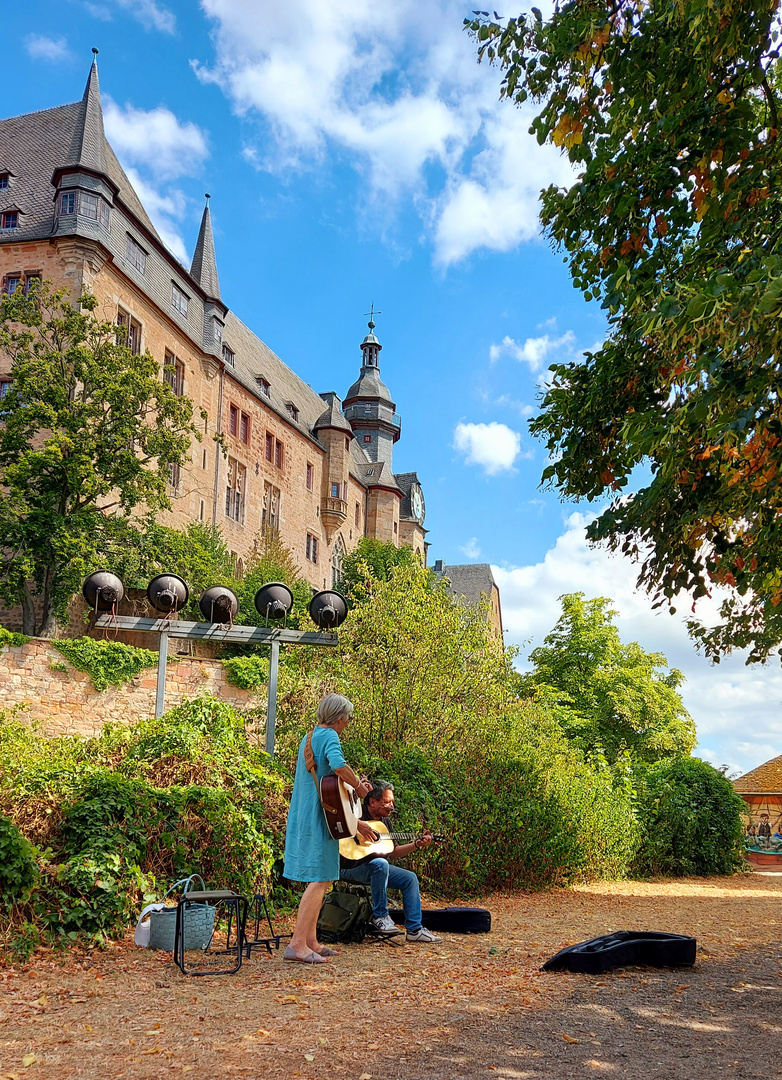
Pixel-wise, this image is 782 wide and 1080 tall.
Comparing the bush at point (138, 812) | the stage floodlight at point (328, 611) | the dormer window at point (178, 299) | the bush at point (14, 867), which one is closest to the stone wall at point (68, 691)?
the stage floodlight at point (328, 611)

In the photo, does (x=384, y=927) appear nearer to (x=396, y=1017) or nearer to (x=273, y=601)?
(x=396, y=1017)

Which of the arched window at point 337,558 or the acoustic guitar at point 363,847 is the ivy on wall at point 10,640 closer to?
the acoustic guitar at point 363,847

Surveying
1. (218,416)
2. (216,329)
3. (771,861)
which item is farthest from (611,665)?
(216,329)

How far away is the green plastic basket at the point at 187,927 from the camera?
6.28 meters

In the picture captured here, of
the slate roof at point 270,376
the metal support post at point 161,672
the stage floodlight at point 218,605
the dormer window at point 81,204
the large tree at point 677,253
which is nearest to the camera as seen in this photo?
the large tree at point 677,253

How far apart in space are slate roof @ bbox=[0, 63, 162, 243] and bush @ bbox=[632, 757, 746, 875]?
2409 centimetres

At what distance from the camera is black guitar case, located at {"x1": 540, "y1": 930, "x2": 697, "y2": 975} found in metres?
5.88

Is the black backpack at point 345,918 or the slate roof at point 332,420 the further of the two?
the slate roof at point 332,420

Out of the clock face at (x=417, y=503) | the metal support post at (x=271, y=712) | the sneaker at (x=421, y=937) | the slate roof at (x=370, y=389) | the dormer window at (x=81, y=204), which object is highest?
the slate roof at (x=370, y=389)

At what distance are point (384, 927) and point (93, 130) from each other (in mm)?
30289

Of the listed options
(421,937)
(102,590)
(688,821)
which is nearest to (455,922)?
(421,937)

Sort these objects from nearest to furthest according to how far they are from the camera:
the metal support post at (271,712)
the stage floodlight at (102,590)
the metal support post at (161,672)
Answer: the metal support post at (271,712) < the metal support post at (161,672) < the stage floodlight at (102,590)

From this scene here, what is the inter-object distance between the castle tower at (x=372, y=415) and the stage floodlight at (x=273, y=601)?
47291mm

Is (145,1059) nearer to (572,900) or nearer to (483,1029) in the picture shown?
(483,1029)
